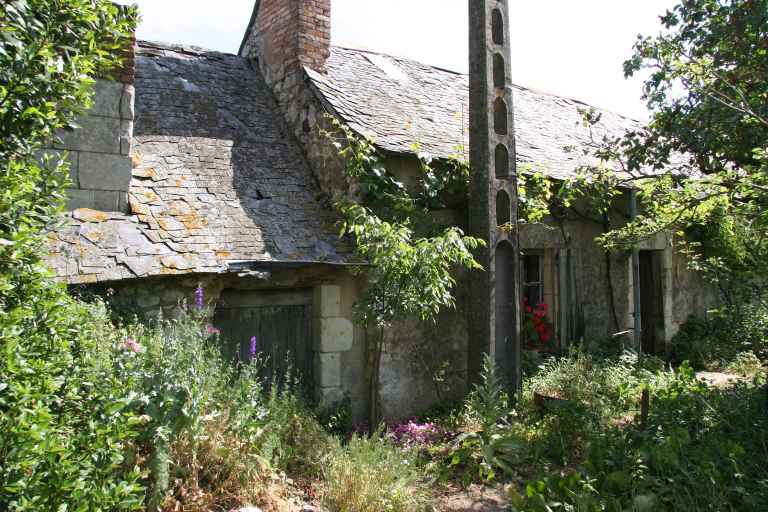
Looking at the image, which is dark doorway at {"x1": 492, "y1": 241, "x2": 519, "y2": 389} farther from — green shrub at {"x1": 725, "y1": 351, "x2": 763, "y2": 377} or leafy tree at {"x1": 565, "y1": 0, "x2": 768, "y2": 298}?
green shrub at {"x1": 725, "y1": 351, "x2": 763, "y2": 377}

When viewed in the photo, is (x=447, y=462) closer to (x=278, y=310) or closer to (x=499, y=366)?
(x=499, y=366)

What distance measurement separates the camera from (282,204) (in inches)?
256

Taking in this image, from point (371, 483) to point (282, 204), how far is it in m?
3.44

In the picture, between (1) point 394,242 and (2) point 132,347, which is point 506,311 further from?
(2) point 132,347

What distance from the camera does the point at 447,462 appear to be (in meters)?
5.18

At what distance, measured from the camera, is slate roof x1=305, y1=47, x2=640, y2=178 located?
6871mm

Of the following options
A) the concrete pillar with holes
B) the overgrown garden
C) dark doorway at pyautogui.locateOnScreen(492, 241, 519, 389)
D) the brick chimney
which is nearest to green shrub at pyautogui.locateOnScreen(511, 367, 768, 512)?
the overgrown garden

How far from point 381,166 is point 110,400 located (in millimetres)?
3903

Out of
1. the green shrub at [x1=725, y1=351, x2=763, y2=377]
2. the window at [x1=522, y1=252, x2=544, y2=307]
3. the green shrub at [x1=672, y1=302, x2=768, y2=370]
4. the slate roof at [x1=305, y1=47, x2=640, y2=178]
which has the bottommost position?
the green shrub at [x1=725, y1=351, x2=763, y2=377]

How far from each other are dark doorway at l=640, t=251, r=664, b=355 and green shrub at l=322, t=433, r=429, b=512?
6948mm

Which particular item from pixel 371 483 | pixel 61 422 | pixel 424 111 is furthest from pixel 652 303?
pixel 61 422

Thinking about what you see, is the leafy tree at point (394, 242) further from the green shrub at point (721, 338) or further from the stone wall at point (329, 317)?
the green shrub at point (721, 338)

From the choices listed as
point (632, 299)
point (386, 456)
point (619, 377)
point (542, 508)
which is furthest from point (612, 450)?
point (632, 299)

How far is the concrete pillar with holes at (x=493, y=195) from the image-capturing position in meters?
5.96
